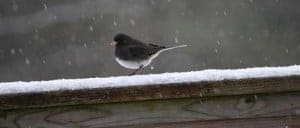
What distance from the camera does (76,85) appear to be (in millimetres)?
1930

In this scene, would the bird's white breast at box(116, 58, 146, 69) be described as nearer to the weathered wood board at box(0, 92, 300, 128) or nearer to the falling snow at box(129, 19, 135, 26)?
the weathered wood board at box(0, 92, 300, 128)

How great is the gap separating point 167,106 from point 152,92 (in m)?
0.06

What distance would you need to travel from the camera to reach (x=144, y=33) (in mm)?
15281

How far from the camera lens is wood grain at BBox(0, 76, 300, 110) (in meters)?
1.89

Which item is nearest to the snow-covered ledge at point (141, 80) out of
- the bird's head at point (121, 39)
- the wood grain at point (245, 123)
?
the wood grain at point (245, 123)

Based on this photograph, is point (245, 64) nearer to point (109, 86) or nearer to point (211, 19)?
point (211, 19)

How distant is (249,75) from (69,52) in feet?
45.4

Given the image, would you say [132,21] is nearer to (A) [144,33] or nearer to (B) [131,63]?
(A) [144,33]

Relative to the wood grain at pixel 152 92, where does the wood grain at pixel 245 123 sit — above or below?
below

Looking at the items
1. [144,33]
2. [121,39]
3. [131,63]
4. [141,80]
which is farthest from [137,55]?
[144,33]

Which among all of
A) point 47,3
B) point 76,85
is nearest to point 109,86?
point 76,85

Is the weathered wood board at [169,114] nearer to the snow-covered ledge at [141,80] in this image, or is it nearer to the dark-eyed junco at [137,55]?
the snow-covered ledge at [141,80]

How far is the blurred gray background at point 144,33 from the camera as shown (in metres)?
15.2

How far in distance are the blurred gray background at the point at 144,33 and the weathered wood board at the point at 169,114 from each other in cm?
1259
